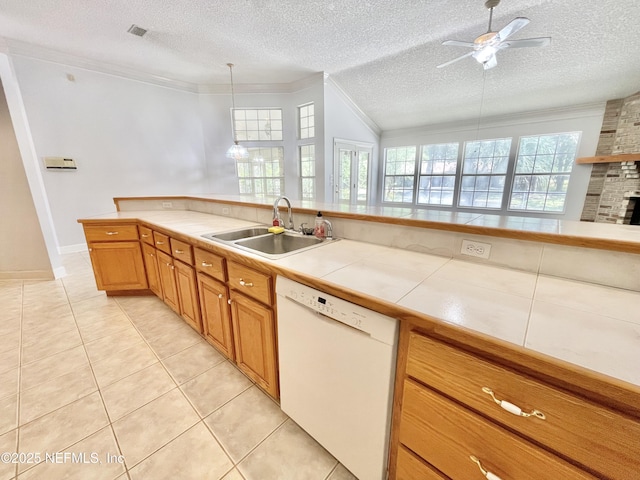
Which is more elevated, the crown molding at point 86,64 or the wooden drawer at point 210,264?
the crown molding at point 86,64

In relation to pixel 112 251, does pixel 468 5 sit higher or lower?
higher

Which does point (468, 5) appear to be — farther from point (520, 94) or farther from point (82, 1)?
point (82, 1)

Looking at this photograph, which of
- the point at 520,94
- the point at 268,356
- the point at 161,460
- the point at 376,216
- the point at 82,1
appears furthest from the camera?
the point at 520,94

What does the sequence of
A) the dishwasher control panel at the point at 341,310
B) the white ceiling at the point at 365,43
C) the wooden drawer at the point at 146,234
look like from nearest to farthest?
the dishwasher control panel at the point at 341,310
the wooden drawer at the point at 146,234
the white ceiling at the point at 365,43

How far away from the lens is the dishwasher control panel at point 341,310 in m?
0.75

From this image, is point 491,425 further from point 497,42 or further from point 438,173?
point 438,173

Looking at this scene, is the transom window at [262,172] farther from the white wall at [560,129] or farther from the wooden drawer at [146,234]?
the white wall at [560,129]

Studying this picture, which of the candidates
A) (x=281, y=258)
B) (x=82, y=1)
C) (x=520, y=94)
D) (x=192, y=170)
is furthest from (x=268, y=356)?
(x=520, y=94)

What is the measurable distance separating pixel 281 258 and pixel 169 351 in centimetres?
129

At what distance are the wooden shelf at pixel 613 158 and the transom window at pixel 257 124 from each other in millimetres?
5753

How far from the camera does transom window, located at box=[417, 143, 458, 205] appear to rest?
607 cm

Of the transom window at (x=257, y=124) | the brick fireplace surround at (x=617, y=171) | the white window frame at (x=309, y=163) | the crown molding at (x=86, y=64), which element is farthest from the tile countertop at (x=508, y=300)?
the crown molding at (x=86, y=64)

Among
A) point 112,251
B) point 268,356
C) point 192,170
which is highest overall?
point 192,170

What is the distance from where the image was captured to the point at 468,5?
2719mm
